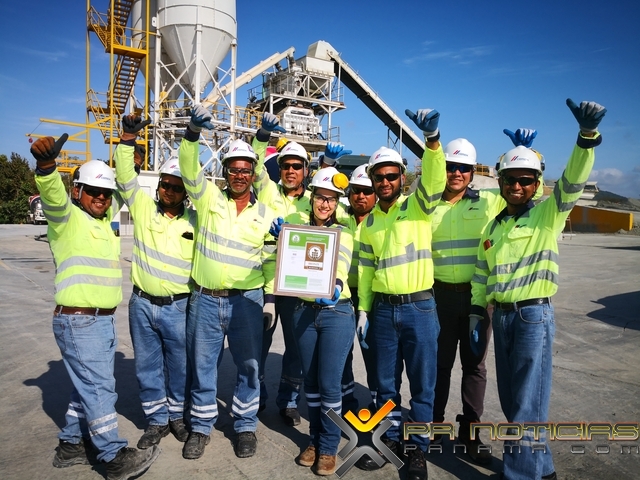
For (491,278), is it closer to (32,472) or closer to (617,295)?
(32,472)

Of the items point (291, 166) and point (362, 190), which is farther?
point (291, 166)

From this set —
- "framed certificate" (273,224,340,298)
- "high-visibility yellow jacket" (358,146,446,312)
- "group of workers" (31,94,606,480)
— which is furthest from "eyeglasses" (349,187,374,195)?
"framed certificate" (273,224,340,298)

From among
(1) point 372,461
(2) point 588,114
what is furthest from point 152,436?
(2) point 588,114

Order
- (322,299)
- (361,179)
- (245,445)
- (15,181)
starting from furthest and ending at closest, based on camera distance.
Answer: (15,181), (361,179), (245,445), (322,299)

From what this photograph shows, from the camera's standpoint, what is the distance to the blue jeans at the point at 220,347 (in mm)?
4020

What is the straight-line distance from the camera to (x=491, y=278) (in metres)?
3.60

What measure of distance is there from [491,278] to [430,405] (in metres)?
1.20

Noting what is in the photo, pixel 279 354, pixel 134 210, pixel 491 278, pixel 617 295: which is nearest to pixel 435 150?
pixel 491 278

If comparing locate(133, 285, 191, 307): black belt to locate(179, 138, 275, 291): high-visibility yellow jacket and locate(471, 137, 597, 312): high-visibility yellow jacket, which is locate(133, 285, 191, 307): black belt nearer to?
locate(179, 138, 275, 291): high-visibility yellow jacket

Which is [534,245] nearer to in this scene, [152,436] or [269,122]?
[269,122]

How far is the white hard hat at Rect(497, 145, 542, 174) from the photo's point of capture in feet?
11.5

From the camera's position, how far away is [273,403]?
515cm

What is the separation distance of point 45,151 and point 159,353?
79.3 inches

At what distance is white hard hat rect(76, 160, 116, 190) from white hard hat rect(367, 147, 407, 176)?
218 centimetres
